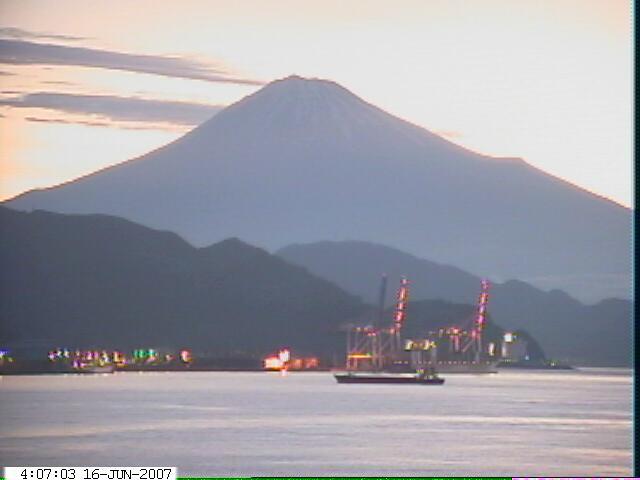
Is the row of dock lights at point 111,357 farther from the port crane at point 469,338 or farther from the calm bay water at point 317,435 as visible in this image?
the calm bay water at point 317,435

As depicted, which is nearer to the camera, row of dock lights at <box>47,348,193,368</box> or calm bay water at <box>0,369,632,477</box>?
calm bay water at <box>0,369,632,477</box>

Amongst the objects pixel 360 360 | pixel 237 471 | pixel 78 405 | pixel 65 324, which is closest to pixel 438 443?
pixel 237 471

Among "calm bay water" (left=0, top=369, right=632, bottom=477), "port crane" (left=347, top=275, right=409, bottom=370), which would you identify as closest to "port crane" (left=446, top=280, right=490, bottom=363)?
"port crane" (left=347, top=275, right=409, bottom=370)

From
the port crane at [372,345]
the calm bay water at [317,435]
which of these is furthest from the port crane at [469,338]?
the calm bay water at [317,435]

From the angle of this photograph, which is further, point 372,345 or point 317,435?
point 372,345

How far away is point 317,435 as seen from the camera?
35031mm

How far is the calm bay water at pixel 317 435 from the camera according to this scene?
86.2 ft

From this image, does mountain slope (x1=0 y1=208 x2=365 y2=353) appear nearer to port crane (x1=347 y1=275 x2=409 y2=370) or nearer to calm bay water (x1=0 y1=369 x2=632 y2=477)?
port crane (x1=347 y1=275 x2=409 y2=370)

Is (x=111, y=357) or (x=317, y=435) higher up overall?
(x=111, y=357)

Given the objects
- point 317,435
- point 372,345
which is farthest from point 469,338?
point 317,435

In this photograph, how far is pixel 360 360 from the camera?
130m

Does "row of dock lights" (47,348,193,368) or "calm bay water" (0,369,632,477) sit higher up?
"row of dock lights" (47,348,193,368)

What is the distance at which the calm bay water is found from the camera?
2628 centimetres

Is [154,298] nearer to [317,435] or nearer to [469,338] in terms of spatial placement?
[469,338]
